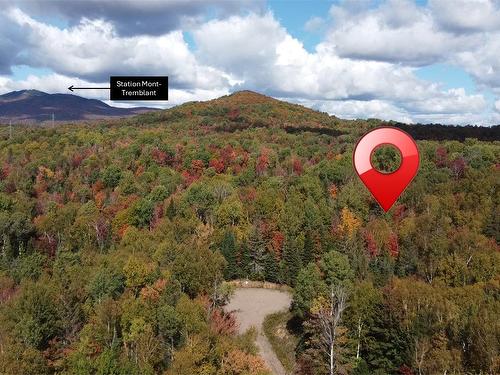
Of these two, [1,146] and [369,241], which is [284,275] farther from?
[1,146]

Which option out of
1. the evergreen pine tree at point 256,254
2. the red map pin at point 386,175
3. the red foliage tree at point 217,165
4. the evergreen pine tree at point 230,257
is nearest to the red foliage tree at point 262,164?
the red foliage tree at point 217,165

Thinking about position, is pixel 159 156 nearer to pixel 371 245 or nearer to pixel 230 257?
pixel 230 257

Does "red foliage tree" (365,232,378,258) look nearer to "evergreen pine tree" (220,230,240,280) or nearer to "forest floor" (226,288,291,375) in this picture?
"forest floor" (226,288,291,375)

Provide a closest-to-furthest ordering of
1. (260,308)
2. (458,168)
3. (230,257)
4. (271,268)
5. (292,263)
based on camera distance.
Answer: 1. (260,308)
2. (292,263)
3. (271,268)
4. (230,257)
5. (458,168)

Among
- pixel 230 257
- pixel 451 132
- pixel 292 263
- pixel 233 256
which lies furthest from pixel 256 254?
pixel 451 132

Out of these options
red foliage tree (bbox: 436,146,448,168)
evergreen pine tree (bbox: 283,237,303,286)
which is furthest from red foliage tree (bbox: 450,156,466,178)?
evergreen pine tree (bbox: 283,237,303,286)

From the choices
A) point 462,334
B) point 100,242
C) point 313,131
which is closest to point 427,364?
point 462,334

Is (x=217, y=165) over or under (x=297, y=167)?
under
